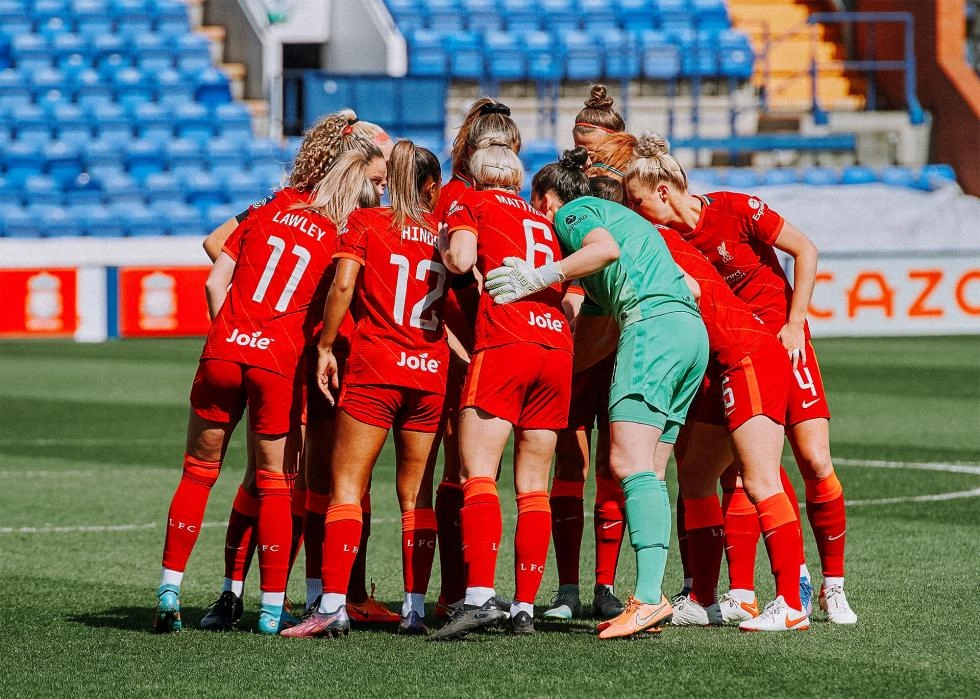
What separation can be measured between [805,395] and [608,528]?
0.96m

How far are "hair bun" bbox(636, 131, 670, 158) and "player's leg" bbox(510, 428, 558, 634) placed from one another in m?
1.10

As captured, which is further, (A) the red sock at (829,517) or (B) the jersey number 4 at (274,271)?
(A) the red sock at (829,517)

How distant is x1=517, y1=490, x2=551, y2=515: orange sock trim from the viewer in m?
5.45

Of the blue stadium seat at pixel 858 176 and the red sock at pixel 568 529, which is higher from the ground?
the blue stadium seat at pixel 858 176

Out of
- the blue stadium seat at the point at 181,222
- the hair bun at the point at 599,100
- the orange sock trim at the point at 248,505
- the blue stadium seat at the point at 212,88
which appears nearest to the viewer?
the orange sock trim at the point at 248,505

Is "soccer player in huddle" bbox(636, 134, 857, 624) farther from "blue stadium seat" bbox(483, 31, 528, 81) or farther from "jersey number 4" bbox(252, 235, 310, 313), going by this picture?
"blue stadium seat" bbox(483, 31, 528, 81)

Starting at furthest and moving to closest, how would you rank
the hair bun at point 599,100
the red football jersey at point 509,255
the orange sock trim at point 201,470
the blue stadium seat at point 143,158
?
the blue stadium seat at point 143,158
the hair bun at point 599,100
the orange sock trim at point 201,470
the red football jersey at point 509,255

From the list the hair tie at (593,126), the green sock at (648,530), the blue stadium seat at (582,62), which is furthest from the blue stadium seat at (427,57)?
the green sock at (648,530)

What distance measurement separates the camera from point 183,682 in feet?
15.8

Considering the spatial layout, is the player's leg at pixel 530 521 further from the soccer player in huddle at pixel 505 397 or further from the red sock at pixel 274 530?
the red sock at pixel 274 530

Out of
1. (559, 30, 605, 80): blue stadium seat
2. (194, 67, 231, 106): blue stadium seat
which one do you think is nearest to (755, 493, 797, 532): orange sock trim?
(559, 30, 605, 80): blue stadium seat

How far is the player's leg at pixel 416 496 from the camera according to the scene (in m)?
5.50

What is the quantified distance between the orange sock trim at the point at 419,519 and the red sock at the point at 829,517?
4.88ft

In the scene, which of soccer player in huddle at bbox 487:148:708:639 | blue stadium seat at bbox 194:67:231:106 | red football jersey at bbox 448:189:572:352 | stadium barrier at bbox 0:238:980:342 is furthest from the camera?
blue stadium seat at bbox 194:67:231:106
